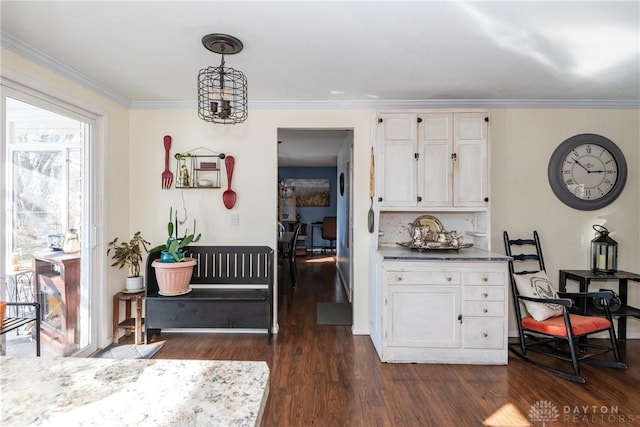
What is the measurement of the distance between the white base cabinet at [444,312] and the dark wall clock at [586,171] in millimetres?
1259

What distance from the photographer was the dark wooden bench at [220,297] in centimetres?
302

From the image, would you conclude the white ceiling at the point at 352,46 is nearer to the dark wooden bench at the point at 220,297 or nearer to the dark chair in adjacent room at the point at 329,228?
the dark wooden bench at the point at 220,297

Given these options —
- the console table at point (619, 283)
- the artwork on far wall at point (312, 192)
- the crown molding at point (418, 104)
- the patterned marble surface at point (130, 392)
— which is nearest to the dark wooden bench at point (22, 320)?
the patterned marble surface at point (130, 392)

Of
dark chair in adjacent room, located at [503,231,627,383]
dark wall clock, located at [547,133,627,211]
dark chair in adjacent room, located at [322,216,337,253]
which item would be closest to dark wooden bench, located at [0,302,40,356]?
dark chair in adjacent room, located at [503,231,627,383]

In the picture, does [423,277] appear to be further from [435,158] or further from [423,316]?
[435,158]

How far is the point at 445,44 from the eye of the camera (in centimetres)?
217

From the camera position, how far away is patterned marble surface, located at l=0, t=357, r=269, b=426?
2.23 feet

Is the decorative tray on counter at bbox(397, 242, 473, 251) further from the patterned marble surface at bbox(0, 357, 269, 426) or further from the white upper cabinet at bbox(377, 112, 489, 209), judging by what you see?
the patterned marble surface at bbox(0, 357, 269, 426)

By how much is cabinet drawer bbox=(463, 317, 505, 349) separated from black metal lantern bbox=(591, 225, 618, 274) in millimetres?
1276

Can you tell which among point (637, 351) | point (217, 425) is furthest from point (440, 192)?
point (217, 425)

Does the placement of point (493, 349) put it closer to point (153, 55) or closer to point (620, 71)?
point (620, 71)

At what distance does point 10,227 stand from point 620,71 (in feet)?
14.6

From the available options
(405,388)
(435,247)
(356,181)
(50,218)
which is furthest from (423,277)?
(50,218)

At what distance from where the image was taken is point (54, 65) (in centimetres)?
245
